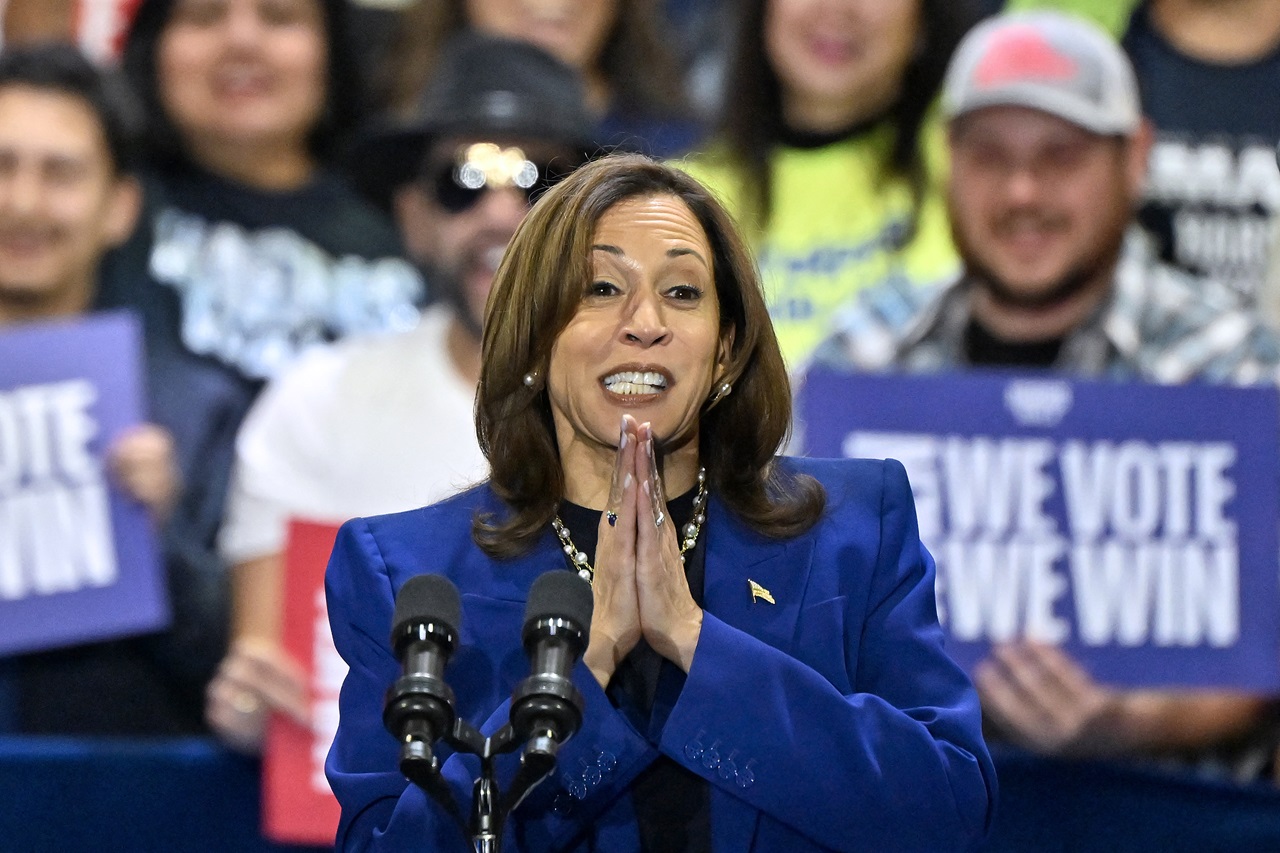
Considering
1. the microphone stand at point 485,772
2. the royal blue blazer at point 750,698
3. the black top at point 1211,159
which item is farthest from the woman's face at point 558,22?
the microphone stand at point 485,772

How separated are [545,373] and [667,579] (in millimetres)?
300

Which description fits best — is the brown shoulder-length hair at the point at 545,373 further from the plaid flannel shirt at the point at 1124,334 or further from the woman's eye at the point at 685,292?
the plaid flannel shirt at the point at 1124,334

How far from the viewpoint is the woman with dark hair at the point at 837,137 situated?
4.23 meters

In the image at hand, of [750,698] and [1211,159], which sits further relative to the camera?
[1211,159]

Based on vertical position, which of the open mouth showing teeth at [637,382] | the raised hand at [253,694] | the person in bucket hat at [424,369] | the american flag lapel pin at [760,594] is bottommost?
the raised hand at [253,694]

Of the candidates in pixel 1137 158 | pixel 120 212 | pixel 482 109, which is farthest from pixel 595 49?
pixel 1137 158

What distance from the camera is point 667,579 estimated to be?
1729mm

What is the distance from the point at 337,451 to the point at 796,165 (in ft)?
4.28

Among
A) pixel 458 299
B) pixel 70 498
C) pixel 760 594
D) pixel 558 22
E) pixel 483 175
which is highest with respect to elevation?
pixel 558 22

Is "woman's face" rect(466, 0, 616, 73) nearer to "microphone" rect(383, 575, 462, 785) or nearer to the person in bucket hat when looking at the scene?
the person in bucket hat

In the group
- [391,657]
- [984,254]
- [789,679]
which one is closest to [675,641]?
[789,679]

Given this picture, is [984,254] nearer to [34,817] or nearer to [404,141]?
[404,141]

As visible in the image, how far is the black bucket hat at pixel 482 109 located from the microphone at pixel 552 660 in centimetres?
258

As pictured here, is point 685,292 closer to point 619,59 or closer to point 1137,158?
point 1137,158
